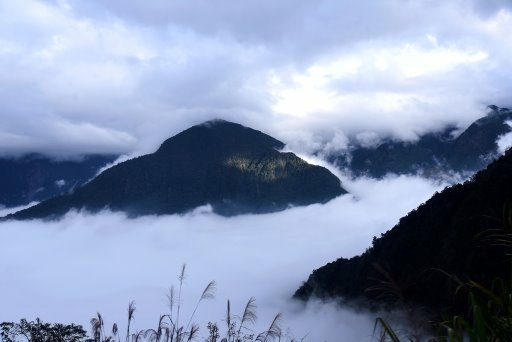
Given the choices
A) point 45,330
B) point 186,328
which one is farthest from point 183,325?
point 45,330

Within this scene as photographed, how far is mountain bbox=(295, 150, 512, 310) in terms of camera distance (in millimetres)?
46906

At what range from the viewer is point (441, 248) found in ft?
205

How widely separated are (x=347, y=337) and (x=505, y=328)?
83.4m

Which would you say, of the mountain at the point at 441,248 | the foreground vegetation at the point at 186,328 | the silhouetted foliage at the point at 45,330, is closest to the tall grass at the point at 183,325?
the foreground vegetation at the point at 186,328

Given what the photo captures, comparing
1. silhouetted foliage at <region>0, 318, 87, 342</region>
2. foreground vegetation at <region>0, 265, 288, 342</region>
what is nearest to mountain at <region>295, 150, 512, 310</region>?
silhouetted foliage at <region>0, 318, 87, 342</region>

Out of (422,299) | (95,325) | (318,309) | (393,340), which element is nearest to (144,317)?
(318,309)

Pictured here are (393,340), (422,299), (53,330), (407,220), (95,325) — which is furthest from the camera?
(407,220)

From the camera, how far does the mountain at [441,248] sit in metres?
46.9

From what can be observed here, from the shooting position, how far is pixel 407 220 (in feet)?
269

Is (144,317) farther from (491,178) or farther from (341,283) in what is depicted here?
(491,178)

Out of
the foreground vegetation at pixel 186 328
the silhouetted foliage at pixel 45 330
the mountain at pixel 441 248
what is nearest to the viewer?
the foreground vegetation at pixel 186 328

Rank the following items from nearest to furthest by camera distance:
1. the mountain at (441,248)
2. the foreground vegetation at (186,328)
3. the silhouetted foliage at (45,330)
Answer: the foreground vegetation at (186,328) → the silhouetted foliage at (45,330) → the mountain at (441,248)

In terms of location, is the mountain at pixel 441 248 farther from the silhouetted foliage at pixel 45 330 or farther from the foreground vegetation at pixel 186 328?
the foreground vegetation at pixel 186 328

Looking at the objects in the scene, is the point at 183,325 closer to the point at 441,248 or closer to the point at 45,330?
the point at 45,330
